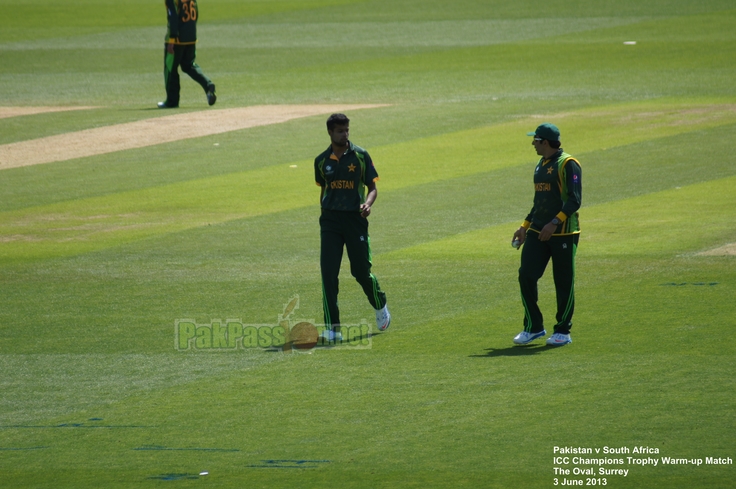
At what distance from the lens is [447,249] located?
14539 millimetres

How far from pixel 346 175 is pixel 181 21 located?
52.5 feet

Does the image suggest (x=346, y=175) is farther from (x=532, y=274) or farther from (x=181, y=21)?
(x=181, y=21)

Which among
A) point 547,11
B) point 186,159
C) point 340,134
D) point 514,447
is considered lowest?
point 514,447

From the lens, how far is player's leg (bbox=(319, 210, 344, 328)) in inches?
404

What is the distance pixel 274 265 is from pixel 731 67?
63.6ft

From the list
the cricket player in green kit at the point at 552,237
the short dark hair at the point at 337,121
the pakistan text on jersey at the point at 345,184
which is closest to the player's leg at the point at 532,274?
the cricket player in green kit at the point at 552,237

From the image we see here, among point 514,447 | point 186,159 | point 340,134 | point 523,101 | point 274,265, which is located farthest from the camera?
point 523,101

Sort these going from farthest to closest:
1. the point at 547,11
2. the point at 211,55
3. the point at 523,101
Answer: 1. the point at 547,11
2. the point at 211,55
3. the point at 523,101

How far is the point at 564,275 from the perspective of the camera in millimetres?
9898

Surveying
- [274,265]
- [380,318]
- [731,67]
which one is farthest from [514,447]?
[731,67]

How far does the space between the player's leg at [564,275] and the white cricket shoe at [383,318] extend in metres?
1.63

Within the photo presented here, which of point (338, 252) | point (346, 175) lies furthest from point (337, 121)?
point (338, 252)

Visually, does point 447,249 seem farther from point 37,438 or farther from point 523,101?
point 523,101

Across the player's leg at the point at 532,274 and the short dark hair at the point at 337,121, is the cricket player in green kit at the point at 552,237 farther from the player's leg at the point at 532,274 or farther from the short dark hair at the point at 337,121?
the short dark hair at the point at 337,121
